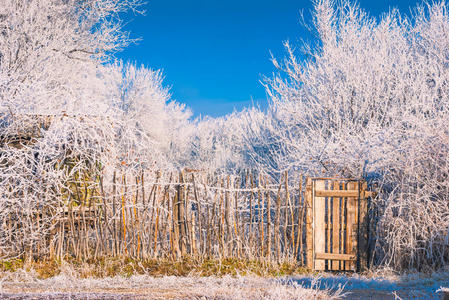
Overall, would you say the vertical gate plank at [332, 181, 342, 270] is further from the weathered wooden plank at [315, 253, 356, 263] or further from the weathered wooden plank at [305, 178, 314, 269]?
the weathered wooden plank at [305, 178, 314, 269]

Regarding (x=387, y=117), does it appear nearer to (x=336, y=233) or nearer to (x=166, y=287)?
(x=336, y=233)

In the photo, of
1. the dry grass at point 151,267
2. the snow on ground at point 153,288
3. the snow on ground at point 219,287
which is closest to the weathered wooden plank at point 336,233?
the snow on ground at point 219,287

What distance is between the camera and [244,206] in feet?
25.8

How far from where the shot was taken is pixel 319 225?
23.6ft

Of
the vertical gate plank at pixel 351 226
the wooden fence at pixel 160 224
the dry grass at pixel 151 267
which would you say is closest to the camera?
the dry grass at pixel 151 267

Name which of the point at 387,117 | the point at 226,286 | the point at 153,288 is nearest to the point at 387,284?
the point at 226,286

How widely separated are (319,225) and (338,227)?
322 millimetres

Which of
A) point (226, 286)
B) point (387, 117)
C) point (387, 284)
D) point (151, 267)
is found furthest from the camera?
point (387, 117)

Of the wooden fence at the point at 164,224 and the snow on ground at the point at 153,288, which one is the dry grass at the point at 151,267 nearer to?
the wooden fence at the point at 164,224

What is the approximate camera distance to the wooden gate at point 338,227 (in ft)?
23.3

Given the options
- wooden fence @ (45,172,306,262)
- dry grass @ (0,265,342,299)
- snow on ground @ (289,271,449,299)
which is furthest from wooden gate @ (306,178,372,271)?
dry grass @ (0,265,342,299)

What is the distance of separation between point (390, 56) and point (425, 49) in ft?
4.11

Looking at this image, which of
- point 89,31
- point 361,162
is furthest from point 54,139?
point 89,31

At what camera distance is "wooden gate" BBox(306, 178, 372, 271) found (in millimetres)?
7090
